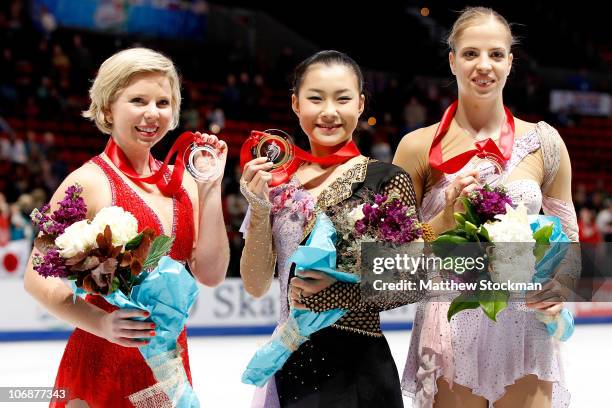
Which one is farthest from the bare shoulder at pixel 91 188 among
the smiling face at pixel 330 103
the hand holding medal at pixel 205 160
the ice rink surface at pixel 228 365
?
the ice rink surface at pixel 228 365

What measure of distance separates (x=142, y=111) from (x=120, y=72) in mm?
125

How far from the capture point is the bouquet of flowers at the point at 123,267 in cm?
216

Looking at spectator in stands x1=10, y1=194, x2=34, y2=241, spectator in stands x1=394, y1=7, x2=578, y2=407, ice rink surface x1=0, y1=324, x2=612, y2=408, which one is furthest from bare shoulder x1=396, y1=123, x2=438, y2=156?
spectator in stands x1=10, y1=194, x2=34, y2=241

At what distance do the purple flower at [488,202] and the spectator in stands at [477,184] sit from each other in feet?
Result: 0.60

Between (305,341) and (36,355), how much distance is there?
202 inches

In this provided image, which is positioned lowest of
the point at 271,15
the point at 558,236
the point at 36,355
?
the point at 36,355

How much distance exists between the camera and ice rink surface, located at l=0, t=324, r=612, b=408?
213 inches

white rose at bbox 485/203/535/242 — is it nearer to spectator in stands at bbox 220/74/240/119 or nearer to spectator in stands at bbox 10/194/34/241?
spectator in stands at bbox 10/194/34/241

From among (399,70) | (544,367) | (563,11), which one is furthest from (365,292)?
A: (563,11)

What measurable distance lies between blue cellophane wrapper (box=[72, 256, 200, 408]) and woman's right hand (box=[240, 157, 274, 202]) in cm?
30

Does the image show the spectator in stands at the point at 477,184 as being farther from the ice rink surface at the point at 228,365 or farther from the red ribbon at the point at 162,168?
the ice rink surface at the point at 228,365

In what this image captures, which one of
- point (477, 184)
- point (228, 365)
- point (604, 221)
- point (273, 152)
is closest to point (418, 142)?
point (477, 184)

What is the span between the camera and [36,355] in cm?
695

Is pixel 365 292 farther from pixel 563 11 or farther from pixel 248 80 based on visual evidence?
pixel 563 11
